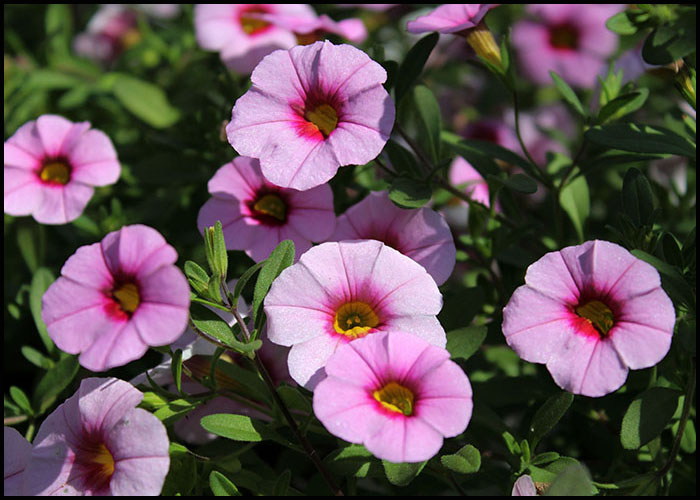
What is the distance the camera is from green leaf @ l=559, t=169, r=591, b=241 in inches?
53.7

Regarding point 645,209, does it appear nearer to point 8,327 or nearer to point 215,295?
point 215,295

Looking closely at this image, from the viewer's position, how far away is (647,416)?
104 cm

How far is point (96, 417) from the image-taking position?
0.96 m

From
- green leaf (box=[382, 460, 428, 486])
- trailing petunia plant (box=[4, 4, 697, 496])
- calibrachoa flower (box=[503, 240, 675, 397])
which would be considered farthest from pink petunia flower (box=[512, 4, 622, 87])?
green leaf (box=[382, 460, 428, 486])

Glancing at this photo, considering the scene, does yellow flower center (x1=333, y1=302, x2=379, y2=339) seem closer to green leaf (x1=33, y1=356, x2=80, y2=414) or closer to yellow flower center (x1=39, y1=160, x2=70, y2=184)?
green leaf (x1=33, y1=356, x2=80, y2=414)

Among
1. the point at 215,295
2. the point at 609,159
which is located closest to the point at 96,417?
the point at 215,295

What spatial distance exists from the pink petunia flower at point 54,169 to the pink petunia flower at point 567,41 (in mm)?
1321

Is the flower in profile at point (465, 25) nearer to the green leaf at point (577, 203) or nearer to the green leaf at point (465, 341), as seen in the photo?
the green leaf at point (577, 203)

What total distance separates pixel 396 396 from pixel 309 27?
811 millimetres

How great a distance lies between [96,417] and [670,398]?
81 centimetres

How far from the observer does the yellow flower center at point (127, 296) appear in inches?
36.0

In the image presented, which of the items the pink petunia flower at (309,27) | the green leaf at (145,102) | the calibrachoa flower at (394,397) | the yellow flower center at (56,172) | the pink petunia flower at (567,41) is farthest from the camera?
the pink petunia flower at (567,41)

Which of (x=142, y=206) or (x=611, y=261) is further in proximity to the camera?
(x=142, y=206)

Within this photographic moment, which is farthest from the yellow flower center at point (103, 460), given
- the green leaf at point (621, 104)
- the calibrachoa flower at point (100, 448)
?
the green leaf at point (621, 104)
